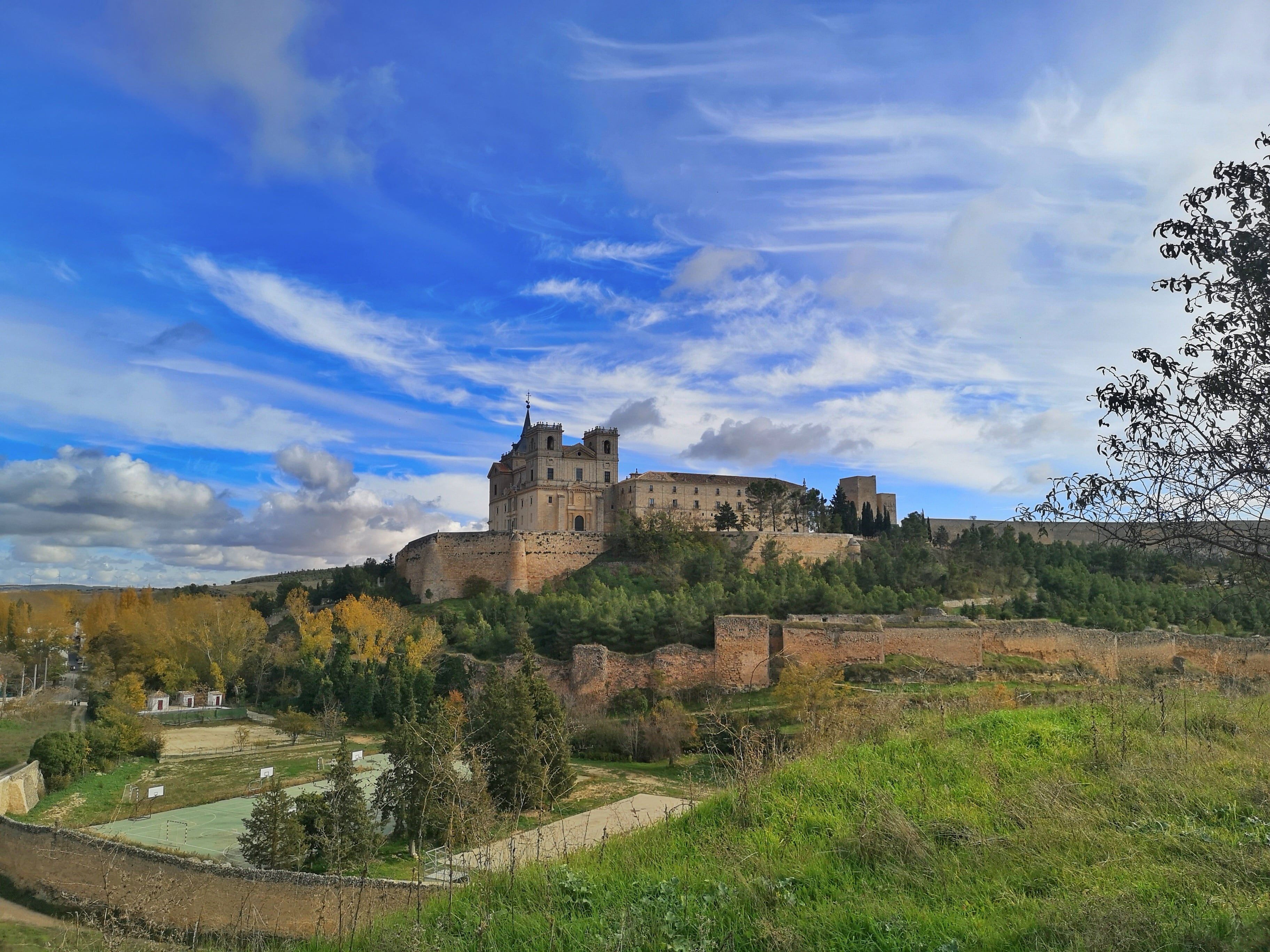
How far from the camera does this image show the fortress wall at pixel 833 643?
2553 cm

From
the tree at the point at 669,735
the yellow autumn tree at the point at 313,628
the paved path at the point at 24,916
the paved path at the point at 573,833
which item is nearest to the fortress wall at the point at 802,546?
the yellow autumn tree at the point at 313,628

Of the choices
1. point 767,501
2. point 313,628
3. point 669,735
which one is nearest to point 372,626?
point 313,628

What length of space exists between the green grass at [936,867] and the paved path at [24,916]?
14.2m

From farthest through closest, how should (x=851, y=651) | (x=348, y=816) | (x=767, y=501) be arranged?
1. (x=767, y=501)
2. (x=851, y=651)
3. (x=348, y=816)

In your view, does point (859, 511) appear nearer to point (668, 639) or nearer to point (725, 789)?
point (668, 639)

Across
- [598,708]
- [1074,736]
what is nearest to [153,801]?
[598,708]

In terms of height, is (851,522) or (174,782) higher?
(851,522)

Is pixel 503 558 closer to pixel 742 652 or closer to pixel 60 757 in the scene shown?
pixel 742 652

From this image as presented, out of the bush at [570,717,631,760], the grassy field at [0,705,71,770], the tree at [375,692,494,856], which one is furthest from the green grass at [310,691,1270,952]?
the grassy field at [0,705,71,770]

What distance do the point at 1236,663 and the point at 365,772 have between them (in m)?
25.4

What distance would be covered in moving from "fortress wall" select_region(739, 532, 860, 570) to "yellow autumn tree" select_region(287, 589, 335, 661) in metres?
20.2

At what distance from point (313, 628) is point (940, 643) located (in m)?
25.7

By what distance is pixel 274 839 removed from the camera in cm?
1328

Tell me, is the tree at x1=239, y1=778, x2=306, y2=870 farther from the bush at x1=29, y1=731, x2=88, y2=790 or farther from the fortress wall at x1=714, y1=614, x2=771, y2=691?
the fortress wall at x1=714, y1=614, x2=771, y2=691
